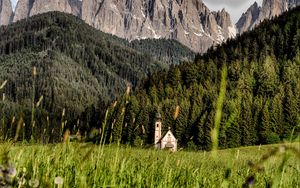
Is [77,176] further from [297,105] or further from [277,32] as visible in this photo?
[277,32]

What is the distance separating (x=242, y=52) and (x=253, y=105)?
182 ft

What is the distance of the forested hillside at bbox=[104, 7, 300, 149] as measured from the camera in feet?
320

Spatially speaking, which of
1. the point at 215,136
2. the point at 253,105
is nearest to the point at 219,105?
the point at 215,136

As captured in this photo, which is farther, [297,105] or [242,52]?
[242,52]

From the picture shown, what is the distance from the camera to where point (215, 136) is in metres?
2.03

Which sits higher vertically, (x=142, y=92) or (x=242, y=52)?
(x=242, y=52)

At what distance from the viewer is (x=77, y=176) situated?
3648 mm

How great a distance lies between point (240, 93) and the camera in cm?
11006

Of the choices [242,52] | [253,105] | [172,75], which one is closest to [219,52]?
[242,52]

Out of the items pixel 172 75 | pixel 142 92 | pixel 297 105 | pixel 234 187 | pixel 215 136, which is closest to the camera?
pixel 215 136

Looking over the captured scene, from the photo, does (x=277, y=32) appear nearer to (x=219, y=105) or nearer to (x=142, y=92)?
(x=142, y=92)

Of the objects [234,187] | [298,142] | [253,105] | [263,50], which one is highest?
[263,50]

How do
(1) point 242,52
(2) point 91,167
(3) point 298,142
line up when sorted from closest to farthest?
1. (3) point 298,142
2. (2) point 91,167
3. (1) point 242,52

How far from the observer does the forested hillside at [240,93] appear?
9744 cm
